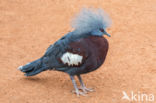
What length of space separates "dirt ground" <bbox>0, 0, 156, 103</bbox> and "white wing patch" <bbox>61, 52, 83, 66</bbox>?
689mm

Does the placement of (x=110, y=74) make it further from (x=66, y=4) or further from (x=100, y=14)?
(x=66, y=4)

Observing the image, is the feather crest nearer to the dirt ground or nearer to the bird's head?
the bird's head

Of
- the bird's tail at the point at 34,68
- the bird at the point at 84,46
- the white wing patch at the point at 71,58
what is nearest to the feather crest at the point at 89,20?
the bird at the point at 84,46

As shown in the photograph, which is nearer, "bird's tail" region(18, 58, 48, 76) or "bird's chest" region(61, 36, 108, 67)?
"bird's chest" region(61, 36, 108, 67)

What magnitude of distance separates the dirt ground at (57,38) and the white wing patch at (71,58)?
0.69 metres

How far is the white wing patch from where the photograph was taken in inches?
212

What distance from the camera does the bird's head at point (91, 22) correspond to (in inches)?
213

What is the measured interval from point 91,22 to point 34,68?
5.18 ft

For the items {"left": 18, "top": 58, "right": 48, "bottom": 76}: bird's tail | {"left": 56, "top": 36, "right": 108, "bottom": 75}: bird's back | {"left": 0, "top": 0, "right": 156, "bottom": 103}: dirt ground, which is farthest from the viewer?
{"left": 18, "top": 58, "right": 48, "bottom": 76}: bird's tail

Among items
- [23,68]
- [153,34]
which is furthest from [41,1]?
[23,68]

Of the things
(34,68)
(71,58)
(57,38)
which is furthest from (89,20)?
(57,38)

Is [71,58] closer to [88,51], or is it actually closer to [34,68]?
[88,51]

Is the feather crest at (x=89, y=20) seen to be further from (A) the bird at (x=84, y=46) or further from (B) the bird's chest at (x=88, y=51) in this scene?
(B) the bird's chest at (x=88, y=51)

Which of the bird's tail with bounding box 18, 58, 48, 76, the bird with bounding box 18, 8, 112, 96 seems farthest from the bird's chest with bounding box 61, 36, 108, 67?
the bird's tail with bounding box 18, 58, 48, 76
